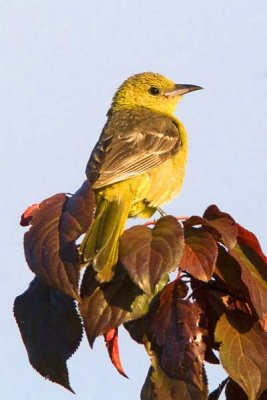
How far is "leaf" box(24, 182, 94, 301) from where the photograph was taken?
9.33 ft

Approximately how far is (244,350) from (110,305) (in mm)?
521

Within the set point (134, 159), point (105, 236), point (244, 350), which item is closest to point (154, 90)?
point (134, 159)

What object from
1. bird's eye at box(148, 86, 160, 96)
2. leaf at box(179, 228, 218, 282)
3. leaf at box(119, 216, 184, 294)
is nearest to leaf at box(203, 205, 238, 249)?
leaf at box(179, 228, 218, 282)

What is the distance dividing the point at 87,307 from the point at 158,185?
2.34m

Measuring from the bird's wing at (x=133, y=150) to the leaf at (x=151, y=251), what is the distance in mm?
1495

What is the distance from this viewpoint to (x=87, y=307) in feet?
10.3

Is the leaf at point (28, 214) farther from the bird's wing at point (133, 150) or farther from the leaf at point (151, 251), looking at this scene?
the bird's wing at point (133, 150)

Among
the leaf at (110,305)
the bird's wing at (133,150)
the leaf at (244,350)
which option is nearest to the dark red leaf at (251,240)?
the leaf at (244,350)

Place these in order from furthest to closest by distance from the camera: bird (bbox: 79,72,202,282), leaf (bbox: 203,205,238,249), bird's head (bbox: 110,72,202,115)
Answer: bird's head (bbox: 110,72,202,115) < bird (bbox: 79,72,202,282) < leaf (bbox: 203,205,238,249)

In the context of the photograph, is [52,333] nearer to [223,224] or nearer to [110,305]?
[110,305]

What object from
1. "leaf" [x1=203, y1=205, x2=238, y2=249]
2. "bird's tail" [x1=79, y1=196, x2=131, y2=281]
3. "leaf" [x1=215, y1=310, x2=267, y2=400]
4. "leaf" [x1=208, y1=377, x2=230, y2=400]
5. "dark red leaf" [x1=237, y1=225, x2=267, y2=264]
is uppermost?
"leaf" [x1=203, y1=205, x2=238, y2=249]

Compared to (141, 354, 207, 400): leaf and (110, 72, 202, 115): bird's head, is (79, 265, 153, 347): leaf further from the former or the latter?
(110, 72, 202, 115): bird's head

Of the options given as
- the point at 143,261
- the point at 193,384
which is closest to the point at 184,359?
the point at 193,384

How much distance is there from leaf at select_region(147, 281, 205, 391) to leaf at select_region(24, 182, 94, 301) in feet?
1.24
